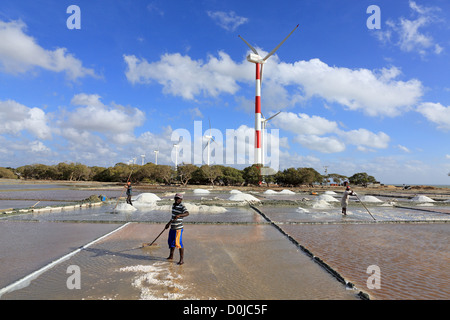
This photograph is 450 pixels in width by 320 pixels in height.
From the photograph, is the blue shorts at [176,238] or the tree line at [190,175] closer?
the blue shorts at [176,238]

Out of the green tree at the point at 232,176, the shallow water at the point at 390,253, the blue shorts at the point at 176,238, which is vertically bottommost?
the shallow water at the point at 390,253

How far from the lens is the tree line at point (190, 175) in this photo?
63.4m

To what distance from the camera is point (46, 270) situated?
582cm

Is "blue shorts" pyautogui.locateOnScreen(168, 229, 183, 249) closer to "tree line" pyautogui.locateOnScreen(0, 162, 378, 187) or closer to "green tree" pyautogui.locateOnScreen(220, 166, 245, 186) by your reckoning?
"tree line" pyautogui.locateOnScreen(0, 162, 378, 187)

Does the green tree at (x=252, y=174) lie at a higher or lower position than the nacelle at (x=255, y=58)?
lower

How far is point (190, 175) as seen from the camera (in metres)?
64.9

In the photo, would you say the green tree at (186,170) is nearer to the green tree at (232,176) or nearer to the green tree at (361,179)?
the green tree at (232,176)

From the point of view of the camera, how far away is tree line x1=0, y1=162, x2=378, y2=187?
208 feet

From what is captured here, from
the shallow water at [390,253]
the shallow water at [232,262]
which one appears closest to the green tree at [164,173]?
the shallow water at [232,262]

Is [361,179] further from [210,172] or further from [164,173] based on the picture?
[164,173]

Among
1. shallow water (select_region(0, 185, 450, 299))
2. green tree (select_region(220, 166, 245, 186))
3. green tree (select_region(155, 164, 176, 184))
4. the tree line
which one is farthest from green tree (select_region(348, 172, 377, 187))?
shallow water (select_region(0, 185, 450, 299))

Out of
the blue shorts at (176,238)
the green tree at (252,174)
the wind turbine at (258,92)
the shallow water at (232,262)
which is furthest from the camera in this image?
the green tree at (252,174)
